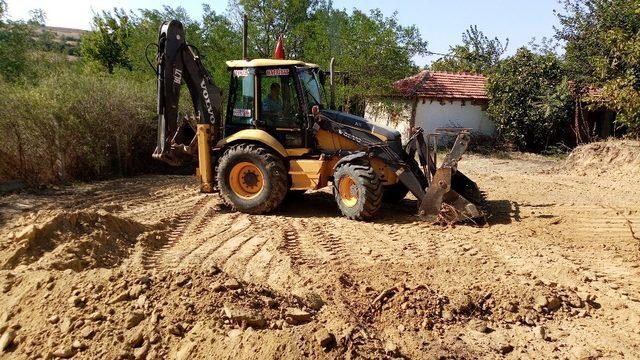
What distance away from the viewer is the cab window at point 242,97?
22.5 ft

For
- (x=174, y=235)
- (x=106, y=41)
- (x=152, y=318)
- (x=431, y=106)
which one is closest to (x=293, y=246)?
(x=174, y=235)

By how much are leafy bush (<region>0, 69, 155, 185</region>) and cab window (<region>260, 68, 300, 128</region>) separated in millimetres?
4645

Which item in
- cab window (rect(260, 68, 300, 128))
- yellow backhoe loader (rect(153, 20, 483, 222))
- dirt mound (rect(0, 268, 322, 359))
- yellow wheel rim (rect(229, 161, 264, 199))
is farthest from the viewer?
yellow wheel rim (rect(229, 161, 264, 199))

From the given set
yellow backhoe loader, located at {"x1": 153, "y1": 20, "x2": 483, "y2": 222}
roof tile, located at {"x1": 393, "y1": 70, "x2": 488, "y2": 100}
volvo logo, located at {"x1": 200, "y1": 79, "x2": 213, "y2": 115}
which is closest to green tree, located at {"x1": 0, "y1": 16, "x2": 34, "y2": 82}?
yellow backhoe loader, located at {"x1": 153, "y1": 20, "x2": 483, "y2": 222}

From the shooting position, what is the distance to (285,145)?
697 cm

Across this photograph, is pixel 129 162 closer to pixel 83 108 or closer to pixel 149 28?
pixel 83 108

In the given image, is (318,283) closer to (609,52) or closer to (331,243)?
(331,243)

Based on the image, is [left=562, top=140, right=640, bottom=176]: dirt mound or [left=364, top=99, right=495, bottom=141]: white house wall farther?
[left=364, top=99, right=495, bottom=141]: white house wall

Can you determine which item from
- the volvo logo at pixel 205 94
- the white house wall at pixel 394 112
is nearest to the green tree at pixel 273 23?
the white house wall at pixel 394 112

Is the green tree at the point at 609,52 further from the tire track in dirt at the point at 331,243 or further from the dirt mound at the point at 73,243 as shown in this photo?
the dirt mound at the point at 73,243

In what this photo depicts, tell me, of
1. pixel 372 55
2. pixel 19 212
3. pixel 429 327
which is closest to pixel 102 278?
pixel 429 327

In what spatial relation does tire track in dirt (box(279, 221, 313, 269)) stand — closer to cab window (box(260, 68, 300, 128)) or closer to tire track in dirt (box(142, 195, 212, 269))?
tire track in dirt (box(142, 195, 212, 269))

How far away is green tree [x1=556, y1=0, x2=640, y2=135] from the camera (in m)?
11.3

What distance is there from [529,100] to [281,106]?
12.0 metres
